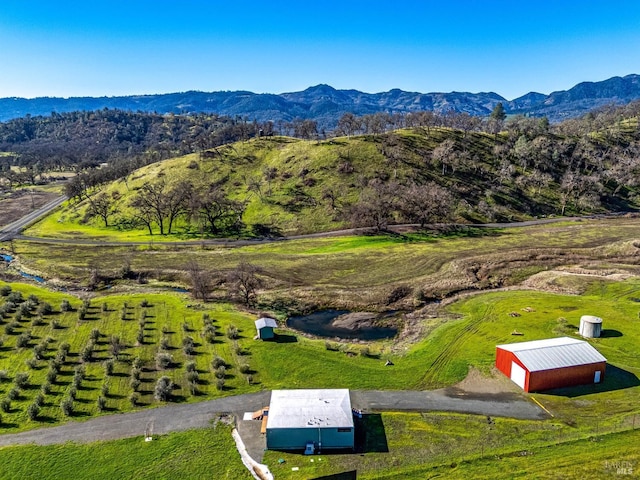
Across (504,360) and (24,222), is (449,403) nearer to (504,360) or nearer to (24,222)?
(504,360)

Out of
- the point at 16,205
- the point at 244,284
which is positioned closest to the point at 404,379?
the point at 244,284

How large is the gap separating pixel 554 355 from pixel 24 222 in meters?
166

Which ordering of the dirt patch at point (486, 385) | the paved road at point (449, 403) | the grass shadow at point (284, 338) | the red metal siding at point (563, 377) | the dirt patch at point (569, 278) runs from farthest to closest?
1. the dirt patch at point (569, 278)
2. the grass shadow at point (284, 338)
3. the dirt patch at point (486, 385)
4. the red metal siding at point (563, 377)
5. the paved road at point (449, 403)

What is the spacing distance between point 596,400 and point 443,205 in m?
92.1

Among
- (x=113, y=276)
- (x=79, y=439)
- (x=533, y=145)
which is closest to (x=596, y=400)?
(x=79, y=439)

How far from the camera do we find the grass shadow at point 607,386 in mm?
44609

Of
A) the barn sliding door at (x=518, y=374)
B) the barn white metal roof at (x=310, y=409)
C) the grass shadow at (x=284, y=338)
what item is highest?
the barn white metal roof at (x=310, y=409)

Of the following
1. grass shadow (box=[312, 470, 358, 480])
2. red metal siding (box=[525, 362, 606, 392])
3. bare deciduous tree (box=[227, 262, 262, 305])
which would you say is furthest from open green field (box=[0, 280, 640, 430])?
grass shadow (box=[312, 470, 358, 480])

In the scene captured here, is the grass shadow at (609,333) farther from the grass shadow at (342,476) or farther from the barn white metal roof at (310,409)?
the grass shadow at (342,476)

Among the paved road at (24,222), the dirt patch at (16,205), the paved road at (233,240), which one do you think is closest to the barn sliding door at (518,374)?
the paved road at (233,240)

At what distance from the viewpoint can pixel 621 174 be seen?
163625 millimetres

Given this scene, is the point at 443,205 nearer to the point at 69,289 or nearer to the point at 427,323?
the point at 427,323

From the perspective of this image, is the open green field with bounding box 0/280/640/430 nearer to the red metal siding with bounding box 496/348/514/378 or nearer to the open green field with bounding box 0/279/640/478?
the open green field with bounding box 0/279/640/478

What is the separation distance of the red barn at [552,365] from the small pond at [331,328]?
63.0 ft
